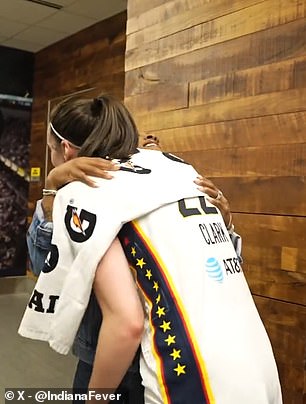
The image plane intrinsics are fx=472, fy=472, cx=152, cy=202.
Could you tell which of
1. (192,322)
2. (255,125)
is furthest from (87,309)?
(255,125)

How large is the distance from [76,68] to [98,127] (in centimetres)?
401

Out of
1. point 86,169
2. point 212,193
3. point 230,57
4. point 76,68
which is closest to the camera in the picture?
point 86,169

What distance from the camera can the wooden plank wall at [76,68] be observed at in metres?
4.34

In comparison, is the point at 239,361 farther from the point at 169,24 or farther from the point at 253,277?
the point at 169,24

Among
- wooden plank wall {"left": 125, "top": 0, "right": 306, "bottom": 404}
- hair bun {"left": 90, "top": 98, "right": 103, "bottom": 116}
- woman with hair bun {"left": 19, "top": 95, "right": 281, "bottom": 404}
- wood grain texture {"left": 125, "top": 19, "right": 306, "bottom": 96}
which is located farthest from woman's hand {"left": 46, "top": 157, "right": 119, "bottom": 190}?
wood grain texture {"left": 125, "top": 19, "right": 306, "bottom": 96}

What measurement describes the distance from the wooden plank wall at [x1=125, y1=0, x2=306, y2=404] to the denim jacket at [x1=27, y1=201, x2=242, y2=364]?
1.31 ft

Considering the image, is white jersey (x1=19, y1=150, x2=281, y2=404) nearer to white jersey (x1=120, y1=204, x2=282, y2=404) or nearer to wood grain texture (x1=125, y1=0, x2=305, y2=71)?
white jersey (x1=120, y1=204, x2=282, y2=404)

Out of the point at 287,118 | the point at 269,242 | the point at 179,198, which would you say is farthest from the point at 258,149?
the point at 179,198

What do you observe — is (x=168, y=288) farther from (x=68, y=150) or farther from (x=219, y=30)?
(x=219, y=30)

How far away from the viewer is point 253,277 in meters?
1.63

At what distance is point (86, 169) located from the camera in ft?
3.40

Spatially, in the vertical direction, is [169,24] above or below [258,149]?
above

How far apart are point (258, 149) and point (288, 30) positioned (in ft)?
1.29

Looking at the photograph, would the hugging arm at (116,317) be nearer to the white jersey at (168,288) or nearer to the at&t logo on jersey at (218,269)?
the white jersey at (168,288)
